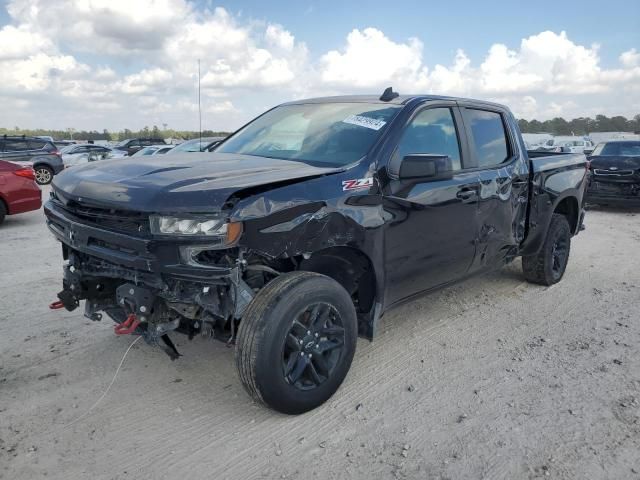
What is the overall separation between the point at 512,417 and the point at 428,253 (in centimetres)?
120

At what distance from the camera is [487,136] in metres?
4.58

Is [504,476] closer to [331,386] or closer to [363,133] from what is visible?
[331,386]

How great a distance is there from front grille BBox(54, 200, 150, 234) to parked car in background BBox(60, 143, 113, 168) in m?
19.5

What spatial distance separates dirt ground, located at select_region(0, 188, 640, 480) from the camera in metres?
2.72

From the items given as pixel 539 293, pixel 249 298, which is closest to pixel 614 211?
pixel 539 293

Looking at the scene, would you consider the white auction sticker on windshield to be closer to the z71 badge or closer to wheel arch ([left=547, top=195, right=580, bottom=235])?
the z71 badge

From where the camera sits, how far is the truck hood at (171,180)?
8.85 feet

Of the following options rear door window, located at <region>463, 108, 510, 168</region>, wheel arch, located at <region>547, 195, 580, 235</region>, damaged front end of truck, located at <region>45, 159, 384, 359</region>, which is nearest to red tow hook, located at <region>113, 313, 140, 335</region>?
damaged front end of truck, located at <region>45, 159, 384, 359</region>

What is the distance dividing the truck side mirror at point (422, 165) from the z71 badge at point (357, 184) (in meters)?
0.24

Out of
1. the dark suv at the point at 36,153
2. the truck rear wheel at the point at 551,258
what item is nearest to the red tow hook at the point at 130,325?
the truck rear wheel at the point at 551,258

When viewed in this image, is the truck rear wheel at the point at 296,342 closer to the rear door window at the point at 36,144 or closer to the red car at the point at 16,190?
the red car at the point at 16,190

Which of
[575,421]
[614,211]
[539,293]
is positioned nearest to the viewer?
[575,421]

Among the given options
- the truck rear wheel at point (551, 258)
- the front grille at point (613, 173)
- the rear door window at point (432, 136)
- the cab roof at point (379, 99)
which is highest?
the cab roof at point (379, 99)

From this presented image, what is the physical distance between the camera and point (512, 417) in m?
3.14
